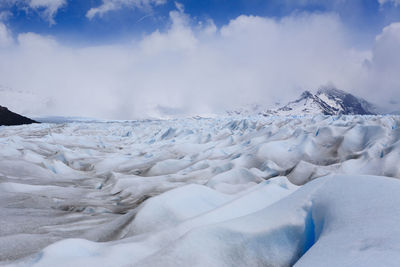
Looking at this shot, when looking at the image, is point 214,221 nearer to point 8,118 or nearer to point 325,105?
point 8,118

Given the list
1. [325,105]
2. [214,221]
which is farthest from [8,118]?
[325,105]

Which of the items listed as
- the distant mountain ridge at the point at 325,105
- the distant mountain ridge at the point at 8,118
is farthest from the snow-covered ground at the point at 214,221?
the distant mountain ridge at the point at 325,105

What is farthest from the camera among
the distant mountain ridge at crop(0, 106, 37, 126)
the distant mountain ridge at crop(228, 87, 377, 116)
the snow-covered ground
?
the distant mountain ridge at crop(228, 87, 377, 116)

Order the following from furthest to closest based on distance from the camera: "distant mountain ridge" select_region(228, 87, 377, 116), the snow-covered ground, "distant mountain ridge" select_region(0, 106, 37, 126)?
"distant mountain ridge" select_region(228, 87, 377, 116), "distant mountain ridge" select_region(0, 106, 37, 126), the snow-covered ground

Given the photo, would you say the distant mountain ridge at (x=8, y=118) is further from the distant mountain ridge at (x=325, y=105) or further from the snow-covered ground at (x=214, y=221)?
the distant mountain ridge at (x=325, y=105)

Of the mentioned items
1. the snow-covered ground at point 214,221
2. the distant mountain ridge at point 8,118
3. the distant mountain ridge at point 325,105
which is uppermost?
the distant mountain ridge at point 325,105

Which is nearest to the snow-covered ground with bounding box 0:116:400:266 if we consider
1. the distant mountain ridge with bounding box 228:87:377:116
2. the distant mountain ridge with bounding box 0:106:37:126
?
the distant mountain ridge with bounding box 0:106:37:126

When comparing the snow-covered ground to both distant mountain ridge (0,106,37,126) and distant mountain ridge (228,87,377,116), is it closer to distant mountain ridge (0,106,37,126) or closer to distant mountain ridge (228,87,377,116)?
distant mountain ridge (0,106,37,126)

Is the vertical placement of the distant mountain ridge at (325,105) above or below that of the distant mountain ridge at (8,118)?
above

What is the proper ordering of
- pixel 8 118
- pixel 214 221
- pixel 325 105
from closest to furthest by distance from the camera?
1. pixel 214 221
2. pixel 8 118
3. pixel 325 105

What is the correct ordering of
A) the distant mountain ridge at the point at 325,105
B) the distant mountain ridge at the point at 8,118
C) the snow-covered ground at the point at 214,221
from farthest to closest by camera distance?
the distant mountain ridge at the point at 325,105
the distant mountain ridge at the point at 8,118
the snow-covered ground at the point at 214,221

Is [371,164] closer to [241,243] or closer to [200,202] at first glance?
[200,202]

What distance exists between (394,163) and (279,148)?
343cm

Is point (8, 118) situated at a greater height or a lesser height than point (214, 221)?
greater
